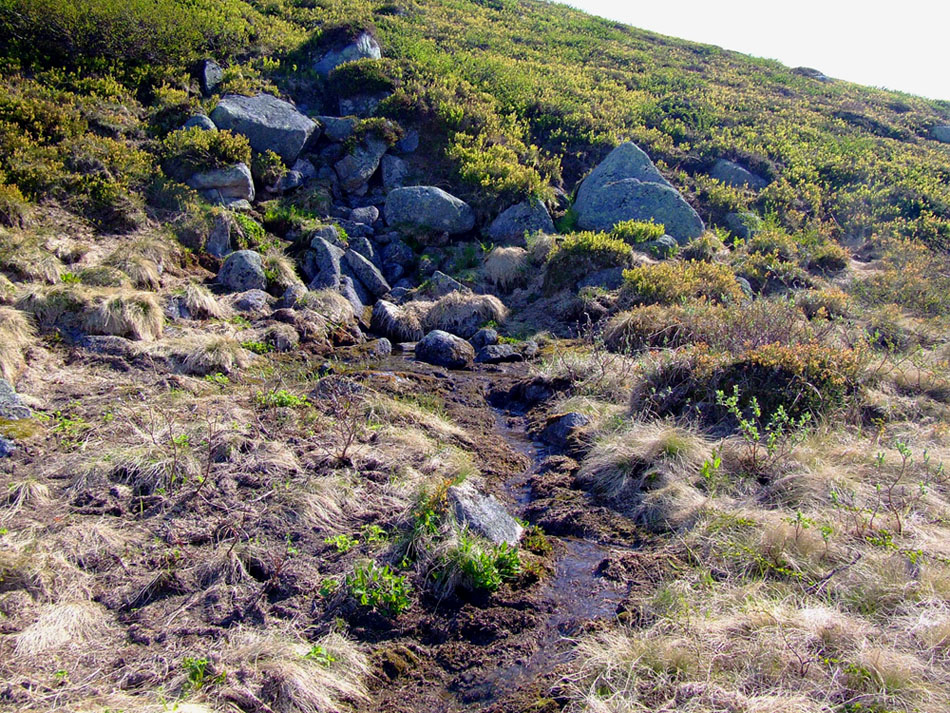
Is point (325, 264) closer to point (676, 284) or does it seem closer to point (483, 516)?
point (676, 284)

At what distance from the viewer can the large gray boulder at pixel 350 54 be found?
19484 mm

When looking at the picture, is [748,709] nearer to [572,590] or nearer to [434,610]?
[572,590]

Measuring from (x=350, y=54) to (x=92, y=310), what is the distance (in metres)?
14.0

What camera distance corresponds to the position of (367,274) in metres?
13.9

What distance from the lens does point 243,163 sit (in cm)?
1457

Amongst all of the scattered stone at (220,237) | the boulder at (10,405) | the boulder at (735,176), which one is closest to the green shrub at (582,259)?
the scattered stone at (220,237)

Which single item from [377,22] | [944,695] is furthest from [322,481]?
[377,22]

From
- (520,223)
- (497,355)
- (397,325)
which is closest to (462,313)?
(397,325)

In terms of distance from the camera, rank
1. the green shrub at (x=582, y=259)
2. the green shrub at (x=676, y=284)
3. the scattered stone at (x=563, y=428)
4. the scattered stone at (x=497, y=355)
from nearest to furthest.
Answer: the scattered stone at (x=563, y=428)
the scattered stone at (x=497, y=355)
the green shrub at (x=676, y=284)
the green shrub at (x=582, y=259)

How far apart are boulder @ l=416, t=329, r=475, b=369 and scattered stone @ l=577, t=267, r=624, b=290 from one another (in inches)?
152

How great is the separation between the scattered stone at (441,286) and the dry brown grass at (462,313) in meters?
0.51

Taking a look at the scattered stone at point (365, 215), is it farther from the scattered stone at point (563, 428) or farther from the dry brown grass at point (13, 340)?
the scattered stone at point (563, 428)

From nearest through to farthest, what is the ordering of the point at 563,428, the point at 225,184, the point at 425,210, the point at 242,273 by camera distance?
the point at 563,428, the point at 242,273, the point at 225,184, the point at 425,210

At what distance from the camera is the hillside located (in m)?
4.51
